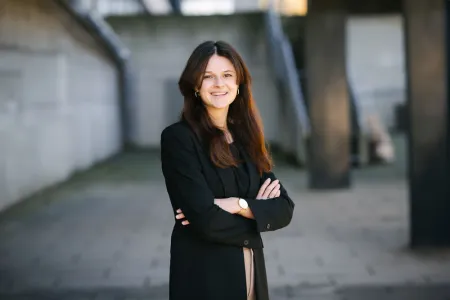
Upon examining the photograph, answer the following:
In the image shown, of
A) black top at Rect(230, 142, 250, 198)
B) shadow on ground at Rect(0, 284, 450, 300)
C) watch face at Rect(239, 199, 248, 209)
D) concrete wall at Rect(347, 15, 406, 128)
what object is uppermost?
concrete wall at Rect(347, 15, 406, 128)

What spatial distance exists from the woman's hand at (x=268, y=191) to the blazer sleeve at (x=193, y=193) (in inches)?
6.0

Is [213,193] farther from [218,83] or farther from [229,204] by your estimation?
[218,83]

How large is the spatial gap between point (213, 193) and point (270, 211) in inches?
9.7

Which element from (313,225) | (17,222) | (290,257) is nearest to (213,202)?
(290,257)

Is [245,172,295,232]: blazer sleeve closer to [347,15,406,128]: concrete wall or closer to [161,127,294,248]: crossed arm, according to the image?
[161,127,294,248]: crossed arm

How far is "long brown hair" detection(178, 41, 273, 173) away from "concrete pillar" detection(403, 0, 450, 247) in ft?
14.1

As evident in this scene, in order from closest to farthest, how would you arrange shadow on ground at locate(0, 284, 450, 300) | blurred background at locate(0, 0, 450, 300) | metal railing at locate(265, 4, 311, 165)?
1. shadow on ground at locate(0, 284, 450, 300)
2. blurred background at locate(0, 0, 450, 300)
3. metal railing at locate(265, 4, 311, 165)

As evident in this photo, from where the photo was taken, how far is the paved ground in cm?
570

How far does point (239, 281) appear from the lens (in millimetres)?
2801

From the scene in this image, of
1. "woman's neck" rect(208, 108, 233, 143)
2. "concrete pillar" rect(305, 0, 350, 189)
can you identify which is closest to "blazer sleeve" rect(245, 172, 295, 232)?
"woman's neck" rect(208, 108, 233, 143)

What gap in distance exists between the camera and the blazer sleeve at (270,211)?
280 cm

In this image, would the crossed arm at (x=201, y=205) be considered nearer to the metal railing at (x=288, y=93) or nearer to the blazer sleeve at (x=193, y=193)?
the blazer sleeve at (x=193, y=193)

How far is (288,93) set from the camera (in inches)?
650

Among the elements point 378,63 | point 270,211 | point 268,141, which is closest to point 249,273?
point 270,211
